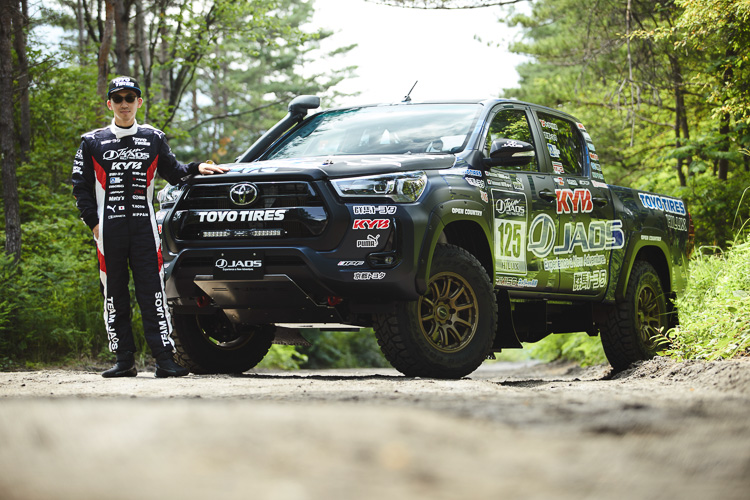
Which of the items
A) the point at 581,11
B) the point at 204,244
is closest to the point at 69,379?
the point at 204,244

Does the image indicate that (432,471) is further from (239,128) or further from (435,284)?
(239,128)

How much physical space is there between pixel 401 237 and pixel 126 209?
2027 millimetres

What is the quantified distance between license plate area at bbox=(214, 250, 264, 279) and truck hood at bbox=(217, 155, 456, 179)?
0.55m

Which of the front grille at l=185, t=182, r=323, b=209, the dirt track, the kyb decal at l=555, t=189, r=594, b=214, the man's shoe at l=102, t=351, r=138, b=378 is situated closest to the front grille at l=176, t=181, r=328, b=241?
the front grille at l=185, t=182, r=323, b=209

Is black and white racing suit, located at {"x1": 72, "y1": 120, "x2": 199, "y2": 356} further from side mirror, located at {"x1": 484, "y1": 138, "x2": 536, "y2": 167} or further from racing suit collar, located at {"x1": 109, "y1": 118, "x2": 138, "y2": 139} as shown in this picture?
side mirror, located at {"x1": 484, "y1": 138, "x2": 536, "y2": 167}

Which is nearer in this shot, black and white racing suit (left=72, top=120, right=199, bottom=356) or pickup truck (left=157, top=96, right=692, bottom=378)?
pickup truck (left=157, top=96, right=692, bottom=378)

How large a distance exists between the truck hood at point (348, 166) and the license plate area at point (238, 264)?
21.8 inches

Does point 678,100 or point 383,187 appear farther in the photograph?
point 678,100

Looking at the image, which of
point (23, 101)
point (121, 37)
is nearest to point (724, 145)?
point (121, 37)

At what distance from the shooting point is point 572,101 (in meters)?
18.8

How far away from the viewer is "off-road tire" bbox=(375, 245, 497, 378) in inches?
239

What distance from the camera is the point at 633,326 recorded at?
28.0 ft

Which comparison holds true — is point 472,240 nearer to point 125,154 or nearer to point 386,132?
point 386,132

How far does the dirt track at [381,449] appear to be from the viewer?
2.47 m
